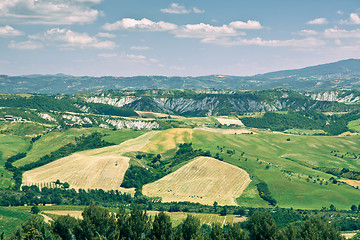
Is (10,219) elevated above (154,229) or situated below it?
below

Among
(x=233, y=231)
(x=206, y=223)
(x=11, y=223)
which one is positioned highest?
(x=233, y=231)

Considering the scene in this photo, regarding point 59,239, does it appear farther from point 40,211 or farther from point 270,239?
point 40,211

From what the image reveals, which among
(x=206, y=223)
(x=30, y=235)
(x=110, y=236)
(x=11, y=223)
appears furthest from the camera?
(x=206, y=223)

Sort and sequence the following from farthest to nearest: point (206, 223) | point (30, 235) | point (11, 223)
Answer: point (206, 223) < point (11, 223) < point (30, 235)

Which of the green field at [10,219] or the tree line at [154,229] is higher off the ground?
the tree line at [154,229]

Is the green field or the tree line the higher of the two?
the tree line

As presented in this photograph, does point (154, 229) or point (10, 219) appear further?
point (10, 219)

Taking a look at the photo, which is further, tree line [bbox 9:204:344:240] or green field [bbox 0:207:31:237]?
green field [bbox 0:207:31:237]

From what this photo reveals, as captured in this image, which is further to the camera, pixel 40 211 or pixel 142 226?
pixel 40 211

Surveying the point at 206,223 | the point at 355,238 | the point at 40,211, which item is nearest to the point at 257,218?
the point at 355,238

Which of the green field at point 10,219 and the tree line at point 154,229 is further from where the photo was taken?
the green field at point 10,219

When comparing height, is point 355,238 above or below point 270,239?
below
